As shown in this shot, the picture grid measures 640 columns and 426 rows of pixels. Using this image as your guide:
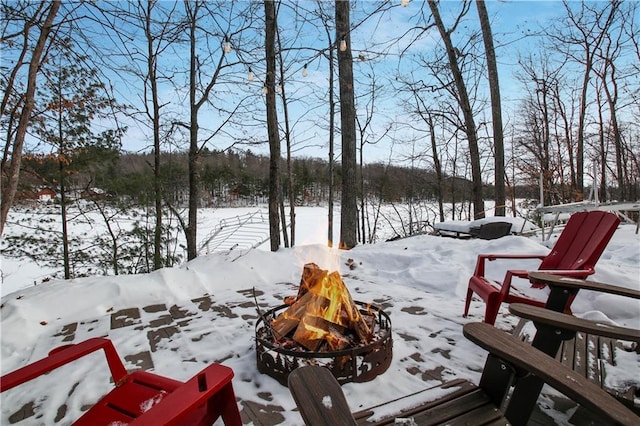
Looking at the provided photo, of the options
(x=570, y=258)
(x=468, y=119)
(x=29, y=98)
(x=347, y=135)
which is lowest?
(x=570, y=258)

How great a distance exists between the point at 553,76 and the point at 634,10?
350cm

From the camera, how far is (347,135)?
696cm

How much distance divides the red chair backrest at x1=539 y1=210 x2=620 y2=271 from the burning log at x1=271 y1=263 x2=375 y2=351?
1.73m

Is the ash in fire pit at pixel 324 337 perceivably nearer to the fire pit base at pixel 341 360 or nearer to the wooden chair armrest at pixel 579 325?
the fire pit base at pixel 341 360

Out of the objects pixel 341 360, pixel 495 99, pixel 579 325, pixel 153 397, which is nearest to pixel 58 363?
pixel 153 397

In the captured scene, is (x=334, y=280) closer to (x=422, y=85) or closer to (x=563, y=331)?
(x=563, y=331)

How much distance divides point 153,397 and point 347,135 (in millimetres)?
6077

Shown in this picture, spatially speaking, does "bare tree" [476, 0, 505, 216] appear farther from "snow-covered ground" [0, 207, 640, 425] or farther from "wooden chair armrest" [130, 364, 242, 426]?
"wooden chair armrest" [130, 364, 242, 426]

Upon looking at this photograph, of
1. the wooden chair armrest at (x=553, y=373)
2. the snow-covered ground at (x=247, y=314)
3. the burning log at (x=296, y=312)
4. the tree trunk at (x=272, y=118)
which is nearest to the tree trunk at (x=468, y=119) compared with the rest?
the snow-covered ground at (x=247, y=314)

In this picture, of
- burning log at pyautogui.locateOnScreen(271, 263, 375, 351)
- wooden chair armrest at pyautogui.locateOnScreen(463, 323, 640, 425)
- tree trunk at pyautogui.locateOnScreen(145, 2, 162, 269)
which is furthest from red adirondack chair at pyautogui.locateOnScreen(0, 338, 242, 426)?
tree trunk at pyautogui.locateOnScreen(145, 2, 162, 269)

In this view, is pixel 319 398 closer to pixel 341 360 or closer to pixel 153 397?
pixel 153 397

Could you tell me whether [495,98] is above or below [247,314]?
above

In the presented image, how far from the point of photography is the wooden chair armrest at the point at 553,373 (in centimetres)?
82

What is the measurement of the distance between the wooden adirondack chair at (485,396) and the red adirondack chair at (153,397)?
481 millimetres
